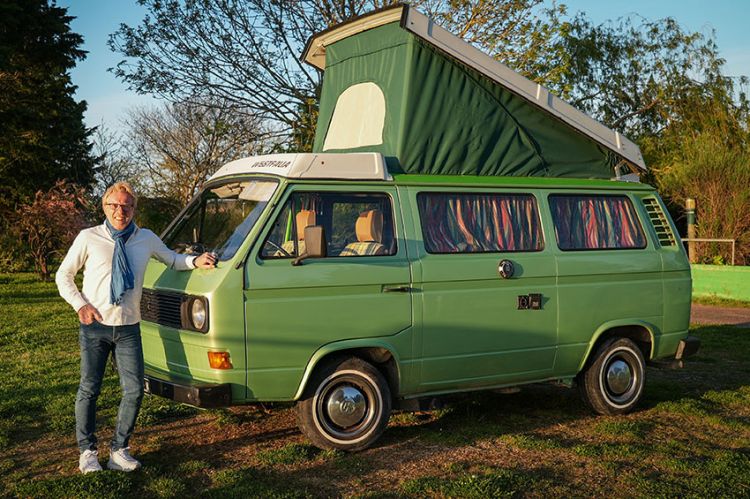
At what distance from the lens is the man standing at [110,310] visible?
5703 millimetres

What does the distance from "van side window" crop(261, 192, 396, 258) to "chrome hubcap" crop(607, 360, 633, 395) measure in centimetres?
272

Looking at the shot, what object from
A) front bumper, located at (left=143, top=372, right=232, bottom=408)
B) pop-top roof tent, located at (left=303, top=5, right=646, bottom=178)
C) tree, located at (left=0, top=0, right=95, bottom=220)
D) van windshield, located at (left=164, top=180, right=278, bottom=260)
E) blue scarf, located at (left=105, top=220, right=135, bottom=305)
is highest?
tree, located at (left=0, top=0, right=95, bottom=220)

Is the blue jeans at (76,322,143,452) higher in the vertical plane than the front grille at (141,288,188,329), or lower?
lower

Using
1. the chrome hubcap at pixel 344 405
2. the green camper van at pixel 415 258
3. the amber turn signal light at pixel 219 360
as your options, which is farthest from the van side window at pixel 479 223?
the amber turn signal light at pixel 219 360

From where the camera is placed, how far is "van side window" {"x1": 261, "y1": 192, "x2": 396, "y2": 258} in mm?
6191

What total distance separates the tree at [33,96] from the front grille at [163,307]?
16.6 metres

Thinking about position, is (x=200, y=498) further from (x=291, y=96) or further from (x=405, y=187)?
(x=291, y=96)

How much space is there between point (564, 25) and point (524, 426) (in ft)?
43.5

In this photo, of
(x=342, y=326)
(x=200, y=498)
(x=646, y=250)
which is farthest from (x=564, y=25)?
(x=200, y=498)

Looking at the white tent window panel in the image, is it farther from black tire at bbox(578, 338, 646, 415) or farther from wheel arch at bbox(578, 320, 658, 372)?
black tire at bbox(578, 338, 646, 415)

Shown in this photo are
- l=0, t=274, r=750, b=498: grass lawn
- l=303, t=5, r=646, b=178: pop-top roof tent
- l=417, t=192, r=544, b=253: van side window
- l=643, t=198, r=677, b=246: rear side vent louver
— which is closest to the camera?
l=0, t=274, r=750, b=498: grass lawn

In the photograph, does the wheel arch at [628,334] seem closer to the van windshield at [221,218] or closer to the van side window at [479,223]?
the van side window at [479,223]

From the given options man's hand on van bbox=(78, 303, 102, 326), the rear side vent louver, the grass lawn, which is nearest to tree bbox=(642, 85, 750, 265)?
the grass lawn

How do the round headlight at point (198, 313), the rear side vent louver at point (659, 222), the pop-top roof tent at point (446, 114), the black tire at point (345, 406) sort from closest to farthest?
1. the round headlight at point (198, 313)
2. the black tire at point (345, 406)
3. the pop-top roof tent at point (446, 114)
4. the rear side vent louver at point (659, 222)
